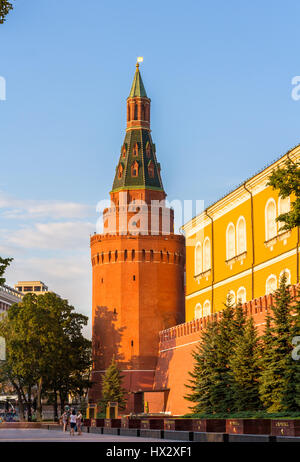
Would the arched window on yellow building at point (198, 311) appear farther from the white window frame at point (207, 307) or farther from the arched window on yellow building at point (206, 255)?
the arched window on yellow building at point (206, 255)

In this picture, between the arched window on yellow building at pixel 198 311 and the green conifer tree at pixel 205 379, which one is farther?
the arched window on yellow building at pixel 198 311

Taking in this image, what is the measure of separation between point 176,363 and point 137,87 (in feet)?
86.0

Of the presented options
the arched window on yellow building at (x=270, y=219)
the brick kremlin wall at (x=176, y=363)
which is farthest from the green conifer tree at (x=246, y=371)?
the brick kremlin wall at (x=176, y=363)

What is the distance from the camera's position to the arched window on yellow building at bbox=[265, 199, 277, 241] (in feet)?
137

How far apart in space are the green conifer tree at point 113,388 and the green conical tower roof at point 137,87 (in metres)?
23.4

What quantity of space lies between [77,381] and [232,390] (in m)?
29.9

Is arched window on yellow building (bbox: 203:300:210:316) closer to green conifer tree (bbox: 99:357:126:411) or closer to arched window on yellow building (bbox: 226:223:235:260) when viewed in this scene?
arched window on yellow building (bbox: 226:223:235:260)

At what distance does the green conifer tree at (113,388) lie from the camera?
192 feet

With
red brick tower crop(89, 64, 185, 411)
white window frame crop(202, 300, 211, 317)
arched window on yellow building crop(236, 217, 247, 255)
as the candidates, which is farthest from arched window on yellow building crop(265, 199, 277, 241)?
red brick tower crop(89, 64, 185, 411)

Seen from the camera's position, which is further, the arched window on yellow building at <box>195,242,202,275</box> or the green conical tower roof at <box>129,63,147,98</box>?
the green conical tower roof at <box>129,63,147,98</box>

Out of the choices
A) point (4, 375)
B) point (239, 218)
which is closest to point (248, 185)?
point (239, 218)

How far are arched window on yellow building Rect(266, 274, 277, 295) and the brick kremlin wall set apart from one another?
3.70m

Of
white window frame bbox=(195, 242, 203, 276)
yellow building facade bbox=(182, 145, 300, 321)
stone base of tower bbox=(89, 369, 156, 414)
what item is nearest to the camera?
yellow building facade bbox=(182, 145, 300, 321)
